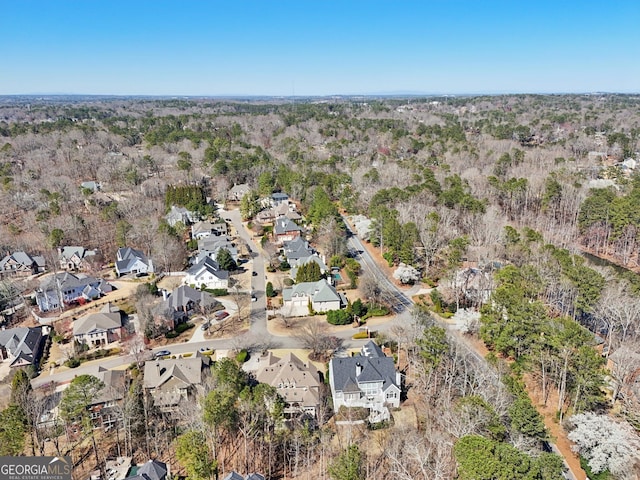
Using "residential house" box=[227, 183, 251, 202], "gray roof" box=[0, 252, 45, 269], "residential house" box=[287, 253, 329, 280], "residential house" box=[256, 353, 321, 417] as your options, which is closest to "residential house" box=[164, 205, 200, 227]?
"residential house" box=[227, 183, 251, 202]

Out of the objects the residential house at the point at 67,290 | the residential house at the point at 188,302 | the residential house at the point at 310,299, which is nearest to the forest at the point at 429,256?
the residential house at the point at 67,290

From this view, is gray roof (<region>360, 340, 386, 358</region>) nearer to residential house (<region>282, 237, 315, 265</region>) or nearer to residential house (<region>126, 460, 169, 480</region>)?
residential house (<region>126, 460, 169, 480</region>)

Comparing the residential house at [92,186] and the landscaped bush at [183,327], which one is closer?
the landscaped bush at [183,327]

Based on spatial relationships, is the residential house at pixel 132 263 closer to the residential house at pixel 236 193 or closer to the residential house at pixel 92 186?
the residential house at pixel 236 193

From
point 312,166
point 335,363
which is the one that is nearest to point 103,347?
point 335,363

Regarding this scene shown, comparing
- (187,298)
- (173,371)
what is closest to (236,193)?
(187,298)
